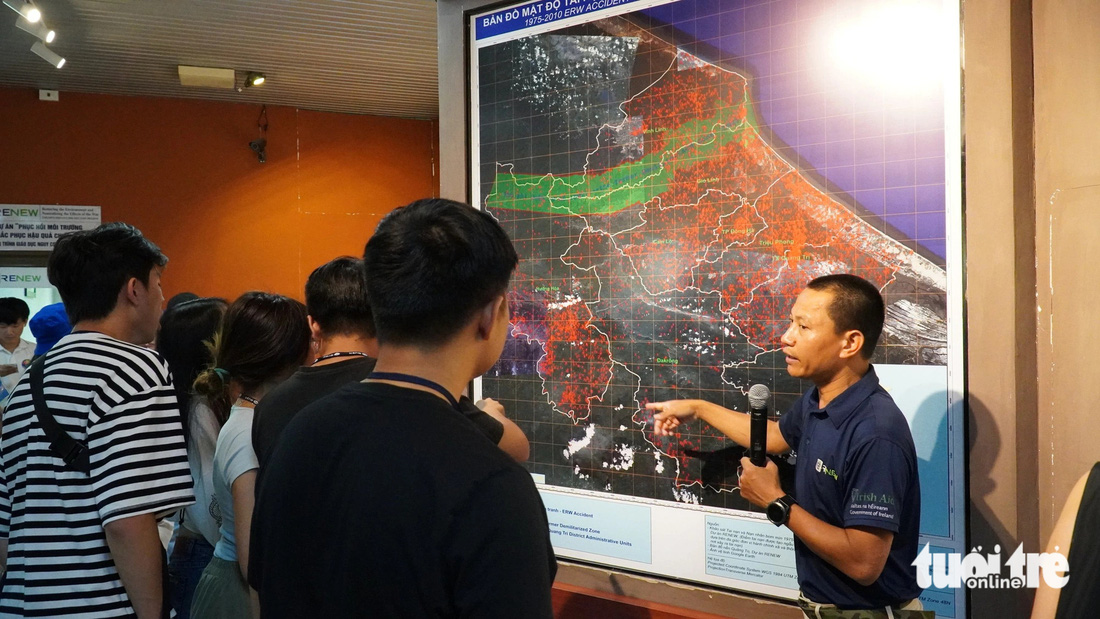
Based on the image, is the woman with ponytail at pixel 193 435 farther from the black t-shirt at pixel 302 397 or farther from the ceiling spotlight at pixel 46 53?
the ceiling spotlight at pixel 46 53

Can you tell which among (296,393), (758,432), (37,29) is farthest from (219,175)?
(758,432)

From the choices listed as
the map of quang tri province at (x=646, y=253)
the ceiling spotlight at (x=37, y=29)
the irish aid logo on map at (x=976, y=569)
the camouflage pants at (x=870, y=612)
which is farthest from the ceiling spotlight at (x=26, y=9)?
the irish aid logo on map at (x=976, y=569)

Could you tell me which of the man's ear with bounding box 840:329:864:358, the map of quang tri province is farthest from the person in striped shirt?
the man's ear with bounding box 840:329:864:358

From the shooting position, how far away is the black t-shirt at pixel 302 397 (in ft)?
5.39

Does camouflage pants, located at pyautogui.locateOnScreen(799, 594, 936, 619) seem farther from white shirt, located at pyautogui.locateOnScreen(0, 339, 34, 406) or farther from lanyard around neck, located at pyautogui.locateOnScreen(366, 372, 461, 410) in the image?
white shirt, located at pyautogui.locateOnScreen(0, 339, 34, 406)

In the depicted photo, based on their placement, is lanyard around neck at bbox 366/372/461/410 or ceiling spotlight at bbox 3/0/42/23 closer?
lanyard around neck at bbox 366/372/461/410

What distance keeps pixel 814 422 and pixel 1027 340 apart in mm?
536

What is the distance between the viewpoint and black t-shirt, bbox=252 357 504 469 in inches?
64.7

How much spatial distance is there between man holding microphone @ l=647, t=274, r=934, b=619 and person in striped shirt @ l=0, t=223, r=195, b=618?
1.31 meters

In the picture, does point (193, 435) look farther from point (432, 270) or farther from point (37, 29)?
point (37, 29)

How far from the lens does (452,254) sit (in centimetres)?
95

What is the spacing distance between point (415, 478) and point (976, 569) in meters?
1.58

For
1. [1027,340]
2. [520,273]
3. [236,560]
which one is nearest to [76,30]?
[520,273]

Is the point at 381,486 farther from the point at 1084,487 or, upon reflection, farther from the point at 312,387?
the point at 1084,487
